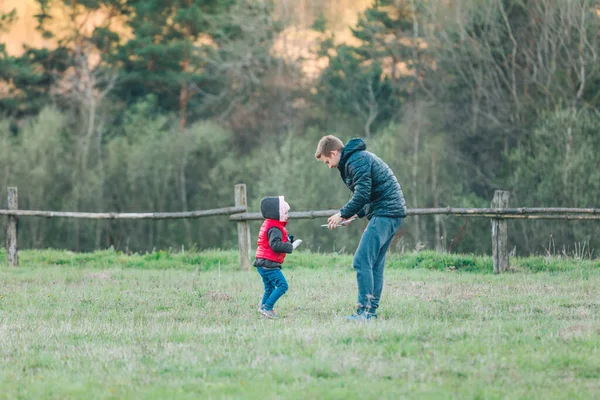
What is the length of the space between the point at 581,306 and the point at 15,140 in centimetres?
3598

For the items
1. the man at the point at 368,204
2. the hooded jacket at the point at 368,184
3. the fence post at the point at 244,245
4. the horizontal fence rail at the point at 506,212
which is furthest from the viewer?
the fence post at the point at 244,245

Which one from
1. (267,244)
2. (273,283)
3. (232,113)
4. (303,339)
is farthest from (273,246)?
(232,113)

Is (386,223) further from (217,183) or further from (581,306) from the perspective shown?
(217,183)

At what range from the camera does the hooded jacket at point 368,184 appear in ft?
26.6

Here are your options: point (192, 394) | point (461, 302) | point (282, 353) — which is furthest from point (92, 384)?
point (461, 302)

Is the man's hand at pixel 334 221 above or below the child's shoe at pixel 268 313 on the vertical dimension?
above

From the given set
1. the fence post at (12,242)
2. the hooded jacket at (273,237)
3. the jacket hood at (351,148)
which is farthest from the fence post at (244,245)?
the jacket hood at (351,148)

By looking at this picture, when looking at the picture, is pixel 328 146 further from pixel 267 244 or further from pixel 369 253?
pixel 267 244

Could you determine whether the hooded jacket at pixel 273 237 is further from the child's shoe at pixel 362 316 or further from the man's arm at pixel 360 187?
the child's shoe at pixel 362 316

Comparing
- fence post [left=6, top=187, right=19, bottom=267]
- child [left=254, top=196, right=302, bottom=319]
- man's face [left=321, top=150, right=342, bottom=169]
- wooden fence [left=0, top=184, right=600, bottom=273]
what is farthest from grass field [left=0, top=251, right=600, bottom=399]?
fence post [left=6, top=187, right=19, bottom=267]

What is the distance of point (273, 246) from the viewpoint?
28.2 feet

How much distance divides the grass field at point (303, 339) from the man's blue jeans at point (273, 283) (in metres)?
0.24

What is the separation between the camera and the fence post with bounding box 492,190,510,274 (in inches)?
535

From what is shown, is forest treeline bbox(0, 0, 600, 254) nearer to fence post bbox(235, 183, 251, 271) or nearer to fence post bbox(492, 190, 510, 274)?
fence post bbox(492, 190, 510, 274)
